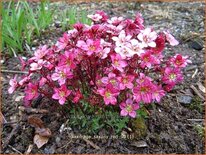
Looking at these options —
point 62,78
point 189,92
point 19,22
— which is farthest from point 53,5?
point 62,78

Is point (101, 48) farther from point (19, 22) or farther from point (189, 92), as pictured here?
point (19, 22)

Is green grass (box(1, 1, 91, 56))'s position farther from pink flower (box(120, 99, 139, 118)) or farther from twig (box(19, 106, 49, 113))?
pink flower (box(120, 99, 139, 118))

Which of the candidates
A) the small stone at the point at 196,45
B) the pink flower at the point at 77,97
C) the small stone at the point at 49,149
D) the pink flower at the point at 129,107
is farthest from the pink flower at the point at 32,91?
the small stone at the point at 196,45

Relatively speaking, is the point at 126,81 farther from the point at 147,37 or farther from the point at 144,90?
the point at 147,37

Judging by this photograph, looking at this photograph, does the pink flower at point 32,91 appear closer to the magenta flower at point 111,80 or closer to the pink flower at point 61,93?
the pink flower at point 61,93

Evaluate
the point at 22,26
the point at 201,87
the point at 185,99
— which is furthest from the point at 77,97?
the point at 22,26

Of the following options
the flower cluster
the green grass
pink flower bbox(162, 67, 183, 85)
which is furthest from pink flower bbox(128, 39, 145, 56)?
the green grass
